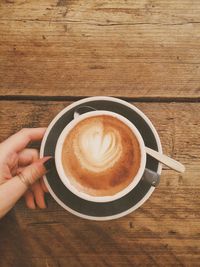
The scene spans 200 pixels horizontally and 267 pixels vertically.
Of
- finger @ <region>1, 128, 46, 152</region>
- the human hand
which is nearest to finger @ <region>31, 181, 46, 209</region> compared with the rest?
the human hand

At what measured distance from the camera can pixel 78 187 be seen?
2.99ft

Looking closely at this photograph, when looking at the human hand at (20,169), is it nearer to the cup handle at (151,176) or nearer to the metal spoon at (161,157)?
the metal spoon at (161,157)

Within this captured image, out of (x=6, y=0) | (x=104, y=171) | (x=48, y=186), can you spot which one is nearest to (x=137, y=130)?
(x=104, y=171)

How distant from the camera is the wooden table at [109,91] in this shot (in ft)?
3.40

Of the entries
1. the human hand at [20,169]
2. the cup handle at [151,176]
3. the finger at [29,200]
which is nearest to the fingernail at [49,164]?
the human hand at [20,169]

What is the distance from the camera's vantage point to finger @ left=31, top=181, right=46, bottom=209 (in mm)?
1014

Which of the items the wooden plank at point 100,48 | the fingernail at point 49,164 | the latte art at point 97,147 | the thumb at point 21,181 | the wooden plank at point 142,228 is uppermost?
the wooden plank at point 100,48

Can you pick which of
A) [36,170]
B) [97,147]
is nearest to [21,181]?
[36,170]

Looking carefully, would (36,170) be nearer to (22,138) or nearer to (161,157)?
(22,138)

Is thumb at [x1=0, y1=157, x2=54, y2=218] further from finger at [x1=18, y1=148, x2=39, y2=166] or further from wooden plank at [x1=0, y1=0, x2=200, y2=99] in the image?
wooden plank at [x1=0, y1=0, x2=200, y2=99]

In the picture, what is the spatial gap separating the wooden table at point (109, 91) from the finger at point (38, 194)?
0.03m

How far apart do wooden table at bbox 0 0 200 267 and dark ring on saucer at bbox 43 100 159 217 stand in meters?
0.08

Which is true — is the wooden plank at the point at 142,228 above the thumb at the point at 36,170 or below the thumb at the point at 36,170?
below

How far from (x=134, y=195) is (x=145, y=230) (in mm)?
125
